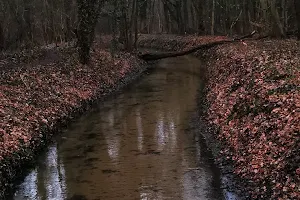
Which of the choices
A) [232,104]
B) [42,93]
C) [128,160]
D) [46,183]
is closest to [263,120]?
[232,104]

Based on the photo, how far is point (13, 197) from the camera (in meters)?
10.3

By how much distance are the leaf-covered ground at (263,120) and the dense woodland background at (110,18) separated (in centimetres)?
874

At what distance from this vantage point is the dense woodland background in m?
25.1

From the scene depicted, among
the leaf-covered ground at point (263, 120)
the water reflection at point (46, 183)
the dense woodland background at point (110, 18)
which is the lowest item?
the water reflection at point (46, 183)

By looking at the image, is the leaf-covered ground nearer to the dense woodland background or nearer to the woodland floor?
the woodland floor

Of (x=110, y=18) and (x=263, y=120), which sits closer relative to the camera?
(x=263, y=120)

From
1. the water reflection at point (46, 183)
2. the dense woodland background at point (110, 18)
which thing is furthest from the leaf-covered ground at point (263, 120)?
the dense woodland background at point (110, 18)

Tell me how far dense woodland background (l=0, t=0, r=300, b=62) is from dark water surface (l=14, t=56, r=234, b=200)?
720cm

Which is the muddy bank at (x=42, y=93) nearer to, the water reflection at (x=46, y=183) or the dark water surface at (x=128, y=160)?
the water reflection at (x=46, y=183)

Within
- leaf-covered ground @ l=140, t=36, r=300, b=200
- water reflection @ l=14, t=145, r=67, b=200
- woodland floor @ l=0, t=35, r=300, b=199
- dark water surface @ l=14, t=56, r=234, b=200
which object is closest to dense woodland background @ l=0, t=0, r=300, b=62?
woodland floor @ l=0, t=35, r=300, b=199

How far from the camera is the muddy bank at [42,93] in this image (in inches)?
481

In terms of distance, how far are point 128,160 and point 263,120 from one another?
12.9 ft

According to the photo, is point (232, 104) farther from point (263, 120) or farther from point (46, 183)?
point (46, 183)

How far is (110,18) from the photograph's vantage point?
40.9 m
